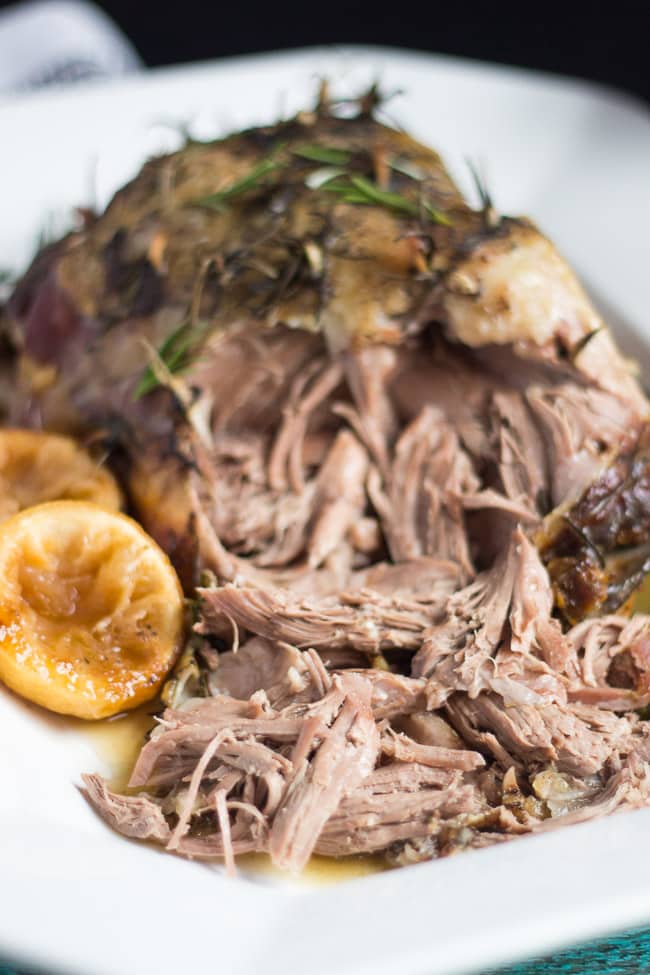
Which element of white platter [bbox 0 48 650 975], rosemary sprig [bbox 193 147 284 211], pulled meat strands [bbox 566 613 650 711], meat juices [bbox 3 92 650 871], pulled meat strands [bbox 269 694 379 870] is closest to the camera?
white platter [bbox 0 48 650 975]

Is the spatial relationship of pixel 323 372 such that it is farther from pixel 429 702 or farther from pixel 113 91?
pixel 113 91

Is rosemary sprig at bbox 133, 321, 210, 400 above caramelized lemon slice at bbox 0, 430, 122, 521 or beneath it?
above

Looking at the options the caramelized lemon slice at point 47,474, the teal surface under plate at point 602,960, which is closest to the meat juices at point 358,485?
the caramelized lemon slice at point 47,474

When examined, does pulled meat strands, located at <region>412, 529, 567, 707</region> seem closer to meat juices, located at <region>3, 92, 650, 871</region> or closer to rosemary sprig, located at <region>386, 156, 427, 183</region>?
meat juices, located at <region>3, 92, 650, 871</region>

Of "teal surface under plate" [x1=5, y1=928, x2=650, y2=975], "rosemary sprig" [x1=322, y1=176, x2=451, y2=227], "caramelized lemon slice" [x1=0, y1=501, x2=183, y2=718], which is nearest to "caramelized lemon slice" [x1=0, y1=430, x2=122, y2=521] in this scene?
"caramelized lemon slice" [x1=0, y1=501, x2=183, y2=718]

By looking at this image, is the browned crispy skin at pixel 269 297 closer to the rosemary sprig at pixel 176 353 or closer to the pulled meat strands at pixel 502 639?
the rosemary sprig at pixel 176 353

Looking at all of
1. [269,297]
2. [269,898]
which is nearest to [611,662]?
[269,898]
